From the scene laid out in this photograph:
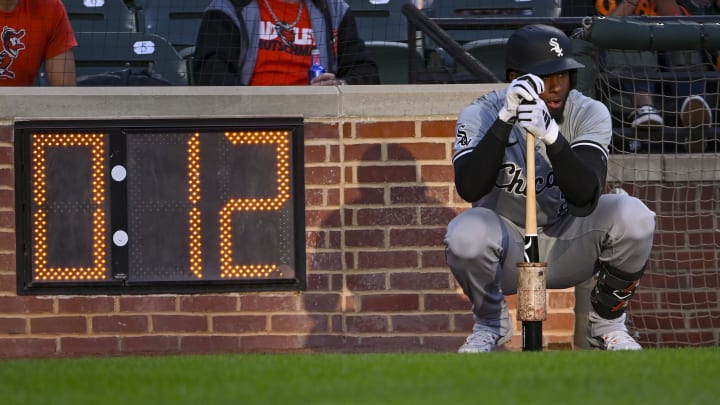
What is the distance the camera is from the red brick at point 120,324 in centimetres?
730

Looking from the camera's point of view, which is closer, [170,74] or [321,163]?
Result: [321,163]

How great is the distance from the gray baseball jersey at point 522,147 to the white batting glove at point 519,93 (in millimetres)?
410

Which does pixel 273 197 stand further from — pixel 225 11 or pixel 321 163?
pixel 225 11

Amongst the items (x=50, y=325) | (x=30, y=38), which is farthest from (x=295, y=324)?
(x=30, y=38)

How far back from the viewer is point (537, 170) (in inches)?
250

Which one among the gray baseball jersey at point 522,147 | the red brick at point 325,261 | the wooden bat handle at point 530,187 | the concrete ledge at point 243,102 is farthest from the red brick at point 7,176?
the wooden bat handle at point 530,187

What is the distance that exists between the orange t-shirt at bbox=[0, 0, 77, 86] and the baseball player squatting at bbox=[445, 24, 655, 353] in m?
2.77

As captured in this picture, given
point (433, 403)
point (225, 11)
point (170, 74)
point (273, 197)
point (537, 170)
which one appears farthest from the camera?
point (170, 74)

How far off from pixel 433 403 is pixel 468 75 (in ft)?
15.9

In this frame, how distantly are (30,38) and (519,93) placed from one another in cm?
336

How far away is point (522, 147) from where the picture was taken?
631 cm

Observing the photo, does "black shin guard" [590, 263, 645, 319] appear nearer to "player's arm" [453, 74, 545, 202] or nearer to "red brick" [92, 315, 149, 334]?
"player's arm" [453, 74, 545, 202]

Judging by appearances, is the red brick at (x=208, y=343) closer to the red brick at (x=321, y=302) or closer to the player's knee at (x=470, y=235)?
the red brick at (x=321, y=302)

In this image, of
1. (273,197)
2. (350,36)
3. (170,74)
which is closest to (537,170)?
(273,197)
